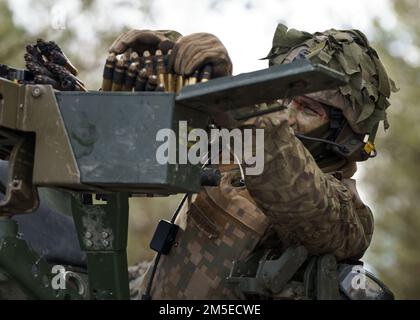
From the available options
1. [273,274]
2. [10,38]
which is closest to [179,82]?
[273,274]

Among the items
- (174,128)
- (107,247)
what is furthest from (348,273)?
(174,128)

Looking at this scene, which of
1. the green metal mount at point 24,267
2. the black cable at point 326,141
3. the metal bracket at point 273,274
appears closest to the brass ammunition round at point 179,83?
the green metal mount at point 24,267

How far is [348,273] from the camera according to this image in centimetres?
501

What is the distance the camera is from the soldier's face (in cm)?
527

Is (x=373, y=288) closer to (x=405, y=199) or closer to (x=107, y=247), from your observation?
(x=107, y=247)

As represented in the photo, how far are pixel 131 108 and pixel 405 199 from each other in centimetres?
1323

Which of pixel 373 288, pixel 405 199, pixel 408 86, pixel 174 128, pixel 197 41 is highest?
pixel 408 86

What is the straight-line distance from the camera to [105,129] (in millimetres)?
3697

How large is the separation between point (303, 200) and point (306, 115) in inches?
36.0

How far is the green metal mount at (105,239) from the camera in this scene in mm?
4328

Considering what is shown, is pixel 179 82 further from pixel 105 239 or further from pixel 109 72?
pixel 105 239

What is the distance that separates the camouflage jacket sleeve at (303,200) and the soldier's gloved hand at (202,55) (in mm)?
323

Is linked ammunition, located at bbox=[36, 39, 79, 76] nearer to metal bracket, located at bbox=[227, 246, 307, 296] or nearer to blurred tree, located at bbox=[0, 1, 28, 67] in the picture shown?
metal bracket, located at bbox=[227, 246, 307, 296]

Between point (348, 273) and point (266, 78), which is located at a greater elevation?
point (266, 78)
